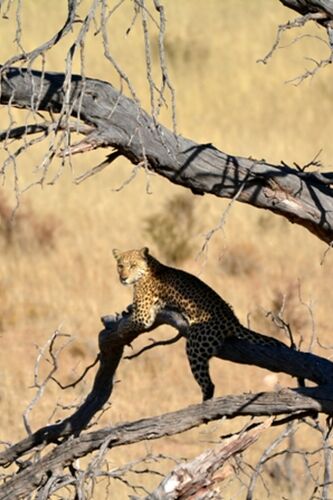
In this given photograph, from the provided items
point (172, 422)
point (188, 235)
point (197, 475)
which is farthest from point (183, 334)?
point (188, 235)

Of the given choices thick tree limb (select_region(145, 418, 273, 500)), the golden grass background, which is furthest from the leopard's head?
thick tree limb (select_region(145, 418, 273, 500))

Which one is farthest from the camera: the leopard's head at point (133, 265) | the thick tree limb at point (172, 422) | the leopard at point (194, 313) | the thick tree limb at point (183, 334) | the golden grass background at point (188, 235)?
the golden grass background at point (188, 235)

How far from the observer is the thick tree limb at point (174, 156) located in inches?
199

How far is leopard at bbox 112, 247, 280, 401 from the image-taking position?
6.20 meters

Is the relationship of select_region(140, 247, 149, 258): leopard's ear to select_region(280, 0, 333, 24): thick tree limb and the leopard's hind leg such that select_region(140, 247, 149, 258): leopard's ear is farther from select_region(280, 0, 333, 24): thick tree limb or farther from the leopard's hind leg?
select_region(280, 0, 333, 24): thick tree limb

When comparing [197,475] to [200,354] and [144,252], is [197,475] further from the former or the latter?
[144,252]

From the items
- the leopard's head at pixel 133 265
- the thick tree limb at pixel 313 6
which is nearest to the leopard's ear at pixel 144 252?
the leopard's head at pixel 133 265

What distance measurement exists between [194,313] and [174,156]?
1.48 metres

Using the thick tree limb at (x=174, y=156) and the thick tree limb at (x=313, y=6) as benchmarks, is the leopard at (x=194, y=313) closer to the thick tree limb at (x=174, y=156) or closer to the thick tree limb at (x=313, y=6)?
the thick tree limb at (x=174, y=156)

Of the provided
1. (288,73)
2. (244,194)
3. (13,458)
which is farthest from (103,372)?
(288,73)

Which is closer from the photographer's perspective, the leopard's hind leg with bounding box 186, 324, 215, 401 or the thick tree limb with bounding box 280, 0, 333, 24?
the thick tree limb with bounding box 280, 0, 333, 24

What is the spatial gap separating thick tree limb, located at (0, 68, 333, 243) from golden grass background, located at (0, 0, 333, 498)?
184 cm

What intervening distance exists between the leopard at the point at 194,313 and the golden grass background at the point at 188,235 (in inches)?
→ 22.7

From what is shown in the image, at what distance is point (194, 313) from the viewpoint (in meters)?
6.54
